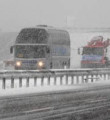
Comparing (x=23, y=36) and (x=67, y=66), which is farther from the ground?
(x=23, y=36)

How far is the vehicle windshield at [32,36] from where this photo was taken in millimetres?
35094

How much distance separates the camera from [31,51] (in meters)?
34.5

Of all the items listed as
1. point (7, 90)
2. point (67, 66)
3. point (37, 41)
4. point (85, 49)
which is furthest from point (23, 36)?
point (7, 90)

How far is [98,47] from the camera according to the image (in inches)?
1748

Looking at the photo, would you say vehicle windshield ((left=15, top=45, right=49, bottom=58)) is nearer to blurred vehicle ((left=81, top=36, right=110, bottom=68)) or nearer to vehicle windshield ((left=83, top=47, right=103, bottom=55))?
blurred vehicle ((left=81, top=36, right=110, bottom=68))

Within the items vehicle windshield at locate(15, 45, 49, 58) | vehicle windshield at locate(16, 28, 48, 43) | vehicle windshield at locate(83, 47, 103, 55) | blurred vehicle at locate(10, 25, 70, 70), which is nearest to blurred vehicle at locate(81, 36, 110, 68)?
vehicle windshield at locate(83, 47, 103, 55)

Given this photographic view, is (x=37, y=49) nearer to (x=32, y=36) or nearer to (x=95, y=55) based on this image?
(x=32, y=36)

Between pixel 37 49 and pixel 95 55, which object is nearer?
pixel 37 49

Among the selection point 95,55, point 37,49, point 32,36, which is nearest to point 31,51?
point 37,49

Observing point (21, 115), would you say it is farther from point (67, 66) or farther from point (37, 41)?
point (67, 66)

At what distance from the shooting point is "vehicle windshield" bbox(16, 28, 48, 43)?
35.1 meters

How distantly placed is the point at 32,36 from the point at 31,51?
161 centimetres

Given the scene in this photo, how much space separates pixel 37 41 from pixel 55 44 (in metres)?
2.03

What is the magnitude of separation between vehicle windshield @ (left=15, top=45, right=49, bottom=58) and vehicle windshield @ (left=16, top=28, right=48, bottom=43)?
1.70 feet
